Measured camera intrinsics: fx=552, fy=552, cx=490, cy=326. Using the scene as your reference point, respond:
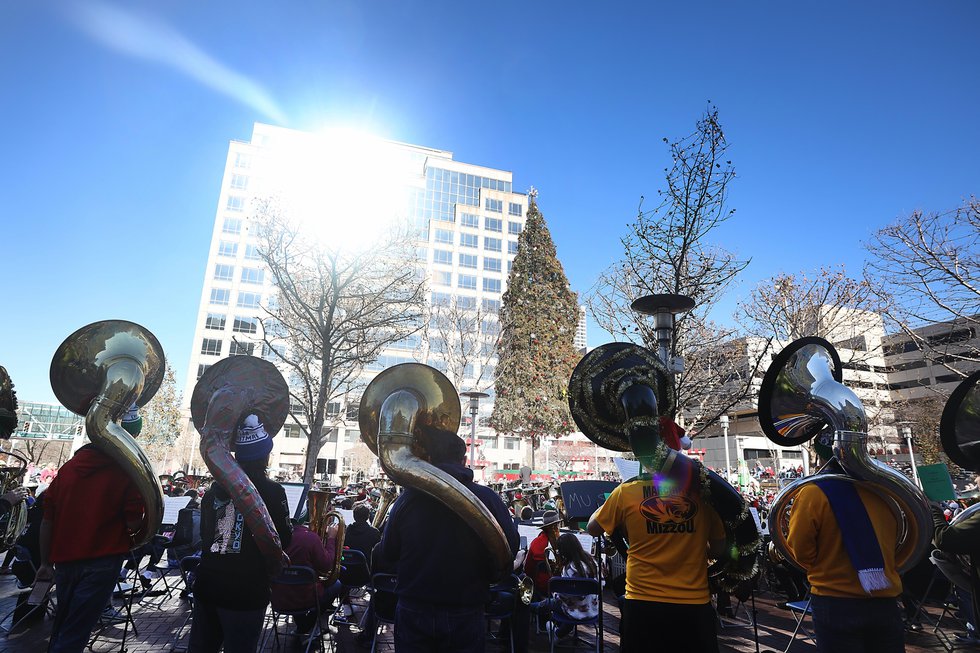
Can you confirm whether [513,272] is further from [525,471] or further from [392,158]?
[392,158]

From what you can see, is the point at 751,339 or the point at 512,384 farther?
the point at 512,384

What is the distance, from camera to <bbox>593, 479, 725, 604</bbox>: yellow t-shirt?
297cm

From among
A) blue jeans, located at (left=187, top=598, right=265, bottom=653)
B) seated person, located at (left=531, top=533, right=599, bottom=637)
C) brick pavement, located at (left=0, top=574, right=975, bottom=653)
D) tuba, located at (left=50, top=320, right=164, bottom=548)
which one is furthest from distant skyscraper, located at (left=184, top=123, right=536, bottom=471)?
blue jeans, located at (left=187, top=598, right=265, bottom=653)

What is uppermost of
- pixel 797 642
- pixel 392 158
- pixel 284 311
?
pixel 392 158

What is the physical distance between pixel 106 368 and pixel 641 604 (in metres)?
4.15

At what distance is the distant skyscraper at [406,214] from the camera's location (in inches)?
2121

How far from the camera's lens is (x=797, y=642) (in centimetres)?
657

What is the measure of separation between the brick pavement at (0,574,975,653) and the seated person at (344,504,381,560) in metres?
1.02

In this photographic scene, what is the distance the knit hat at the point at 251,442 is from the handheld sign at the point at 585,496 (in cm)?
280

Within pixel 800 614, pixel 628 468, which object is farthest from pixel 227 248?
pixel 628 468

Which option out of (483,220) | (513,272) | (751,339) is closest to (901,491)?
(751,339)

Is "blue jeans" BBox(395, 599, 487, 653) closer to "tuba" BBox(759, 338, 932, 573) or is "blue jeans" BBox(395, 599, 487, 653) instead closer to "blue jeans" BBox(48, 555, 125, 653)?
"tuba" BBox(759, 338, 932, 573)

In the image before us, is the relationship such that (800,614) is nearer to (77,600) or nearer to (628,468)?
(628,468)

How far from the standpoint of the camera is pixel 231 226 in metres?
57.6
